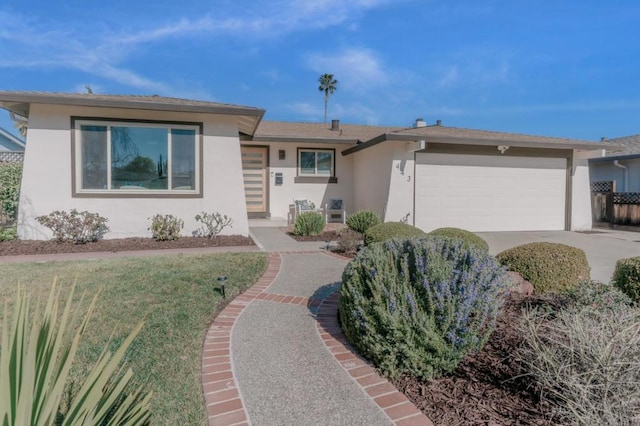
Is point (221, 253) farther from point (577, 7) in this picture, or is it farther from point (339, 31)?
point (577, 7)

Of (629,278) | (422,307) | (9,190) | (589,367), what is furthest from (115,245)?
(629,278)

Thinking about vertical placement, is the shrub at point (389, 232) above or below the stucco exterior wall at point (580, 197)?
below

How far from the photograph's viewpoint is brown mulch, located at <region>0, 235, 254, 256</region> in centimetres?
736

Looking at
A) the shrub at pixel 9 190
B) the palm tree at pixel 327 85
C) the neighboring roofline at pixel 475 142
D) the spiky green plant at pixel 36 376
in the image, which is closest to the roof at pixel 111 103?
the shrub at pixel 9 190

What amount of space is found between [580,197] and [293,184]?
32.9 ft

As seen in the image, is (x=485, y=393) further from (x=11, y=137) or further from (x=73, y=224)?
(x=11, y=137)

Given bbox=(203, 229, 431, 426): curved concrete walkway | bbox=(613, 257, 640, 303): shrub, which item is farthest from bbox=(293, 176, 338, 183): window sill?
bbox=(613, 257, 640, 303): shrub

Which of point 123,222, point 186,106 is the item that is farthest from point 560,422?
point 123,222

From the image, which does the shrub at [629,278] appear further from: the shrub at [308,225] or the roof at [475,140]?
the roof at [475,140]

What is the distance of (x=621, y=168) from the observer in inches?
639

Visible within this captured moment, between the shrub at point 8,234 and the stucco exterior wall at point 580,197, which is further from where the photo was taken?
the stucco exterior wall at point 580,197

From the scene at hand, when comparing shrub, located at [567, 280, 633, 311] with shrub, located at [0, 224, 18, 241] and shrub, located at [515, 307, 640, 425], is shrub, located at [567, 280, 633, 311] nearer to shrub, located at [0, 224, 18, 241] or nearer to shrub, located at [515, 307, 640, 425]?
shrub, located at [515, 307, 640, 425]

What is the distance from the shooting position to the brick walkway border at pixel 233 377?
2307 mm

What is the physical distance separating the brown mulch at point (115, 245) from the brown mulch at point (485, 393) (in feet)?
20.7
